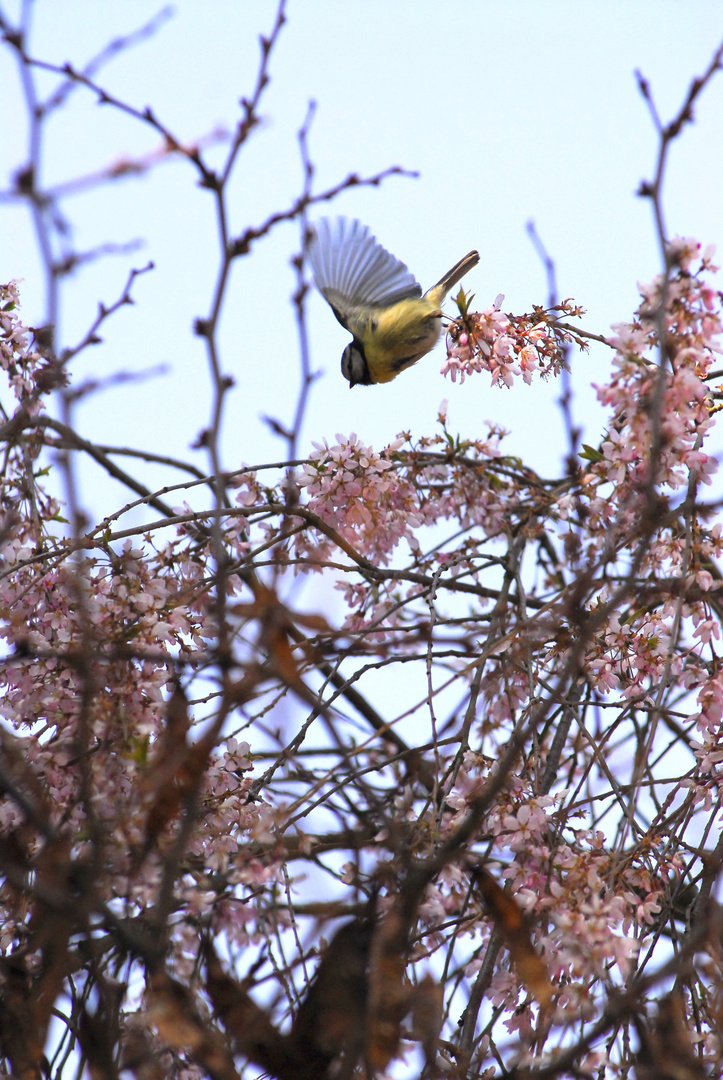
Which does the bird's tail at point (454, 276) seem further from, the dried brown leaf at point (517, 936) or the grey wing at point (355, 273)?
the dried brown leaf at point (517, 936)

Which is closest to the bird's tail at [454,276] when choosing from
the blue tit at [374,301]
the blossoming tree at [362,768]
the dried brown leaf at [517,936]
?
the blue tit at [374,301]

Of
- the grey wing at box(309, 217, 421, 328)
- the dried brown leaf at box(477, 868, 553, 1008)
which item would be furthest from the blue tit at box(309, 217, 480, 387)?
the dried brown leaf at box(477, 868, 553, 1008)

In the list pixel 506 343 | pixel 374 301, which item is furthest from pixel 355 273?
pixel 506 343

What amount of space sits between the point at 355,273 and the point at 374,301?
0.22 metres

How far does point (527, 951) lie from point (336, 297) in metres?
4.59

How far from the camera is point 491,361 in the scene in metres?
3.66

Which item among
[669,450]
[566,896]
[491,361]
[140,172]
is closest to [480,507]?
[491,361]

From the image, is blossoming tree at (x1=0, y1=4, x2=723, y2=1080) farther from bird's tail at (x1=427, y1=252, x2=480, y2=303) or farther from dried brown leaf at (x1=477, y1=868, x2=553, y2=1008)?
bird's tail at (x1=427, y1=252, x2=480, y2=303)

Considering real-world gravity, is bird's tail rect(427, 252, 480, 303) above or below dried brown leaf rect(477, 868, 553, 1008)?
above

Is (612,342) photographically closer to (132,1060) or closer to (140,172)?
(140,172)

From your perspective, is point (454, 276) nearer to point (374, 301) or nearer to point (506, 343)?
point (374, 301)

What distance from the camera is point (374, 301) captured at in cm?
577

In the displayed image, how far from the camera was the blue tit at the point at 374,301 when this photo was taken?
5.31 m

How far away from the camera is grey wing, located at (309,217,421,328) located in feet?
17.2
